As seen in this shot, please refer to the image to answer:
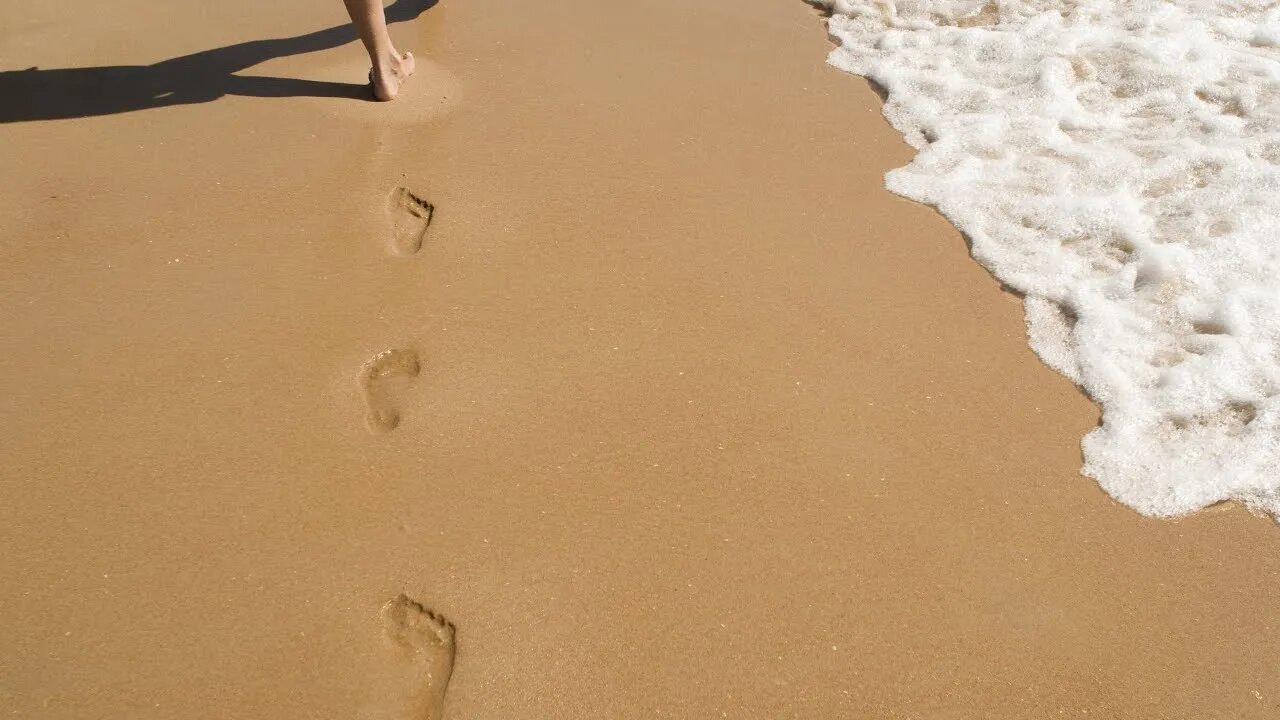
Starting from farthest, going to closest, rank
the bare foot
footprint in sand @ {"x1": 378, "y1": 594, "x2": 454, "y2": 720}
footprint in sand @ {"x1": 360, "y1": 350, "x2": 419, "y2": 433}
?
the bare foot < footprint in sand @ {"x1": 360, "y1": 350, "x2": 419, "y2": 433} < footprint in sand @ {"x1": 378, "y1": 594, "x2": 454, "y2": 720}

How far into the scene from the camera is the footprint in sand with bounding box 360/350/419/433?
6.48 feet

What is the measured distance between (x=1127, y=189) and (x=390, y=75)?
248cm

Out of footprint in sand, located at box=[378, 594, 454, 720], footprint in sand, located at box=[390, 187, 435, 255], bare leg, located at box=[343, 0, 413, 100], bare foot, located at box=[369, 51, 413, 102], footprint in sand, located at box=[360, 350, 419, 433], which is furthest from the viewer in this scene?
bare foot, located at box=[369, 51, 413, 102]

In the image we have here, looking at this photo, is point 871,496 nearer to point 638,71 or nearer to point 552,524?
point 552,524

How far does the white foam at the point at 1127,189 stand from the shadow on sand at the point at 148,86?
2097 millimetres

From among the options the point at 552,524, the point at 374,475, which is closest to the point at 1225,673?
the point at 552,524

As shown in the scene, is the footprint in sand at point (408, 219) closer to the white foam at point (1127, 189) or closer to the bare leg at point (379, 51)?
the bare leg at point (379, 51)

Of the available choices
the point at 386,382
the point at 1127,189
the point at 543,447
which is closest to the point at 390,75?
the point at 386,382

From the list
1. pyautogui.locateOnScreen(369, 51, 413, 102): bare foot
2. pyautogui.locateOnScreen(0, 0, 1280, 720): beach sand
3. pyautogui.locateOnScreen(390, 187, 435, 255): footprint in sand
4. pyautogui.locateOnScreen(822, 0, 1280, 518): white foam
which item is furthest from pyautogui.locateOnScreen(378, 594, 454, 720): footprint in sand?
pyautogui.locateOnScreen(369, 51, 413, 102): bare foot

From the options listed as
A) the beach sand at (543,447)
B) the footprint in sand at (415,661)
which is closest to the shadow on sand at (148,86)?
the beach sand at (543,447)

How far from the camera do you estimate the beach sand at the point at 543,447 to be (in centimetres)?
161

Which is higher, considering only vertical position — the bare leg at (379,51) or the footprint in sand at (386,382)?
the bare leg at (379,51)

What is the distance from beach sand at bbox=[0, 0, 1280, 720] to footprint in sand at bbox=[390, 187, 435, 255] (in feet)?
0.07

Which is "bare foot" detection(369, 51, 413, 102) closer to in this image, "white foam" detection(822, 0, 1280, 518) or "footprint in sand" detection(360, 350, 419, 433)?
"footprint in sand" detection(360, 350, 419, 433)
